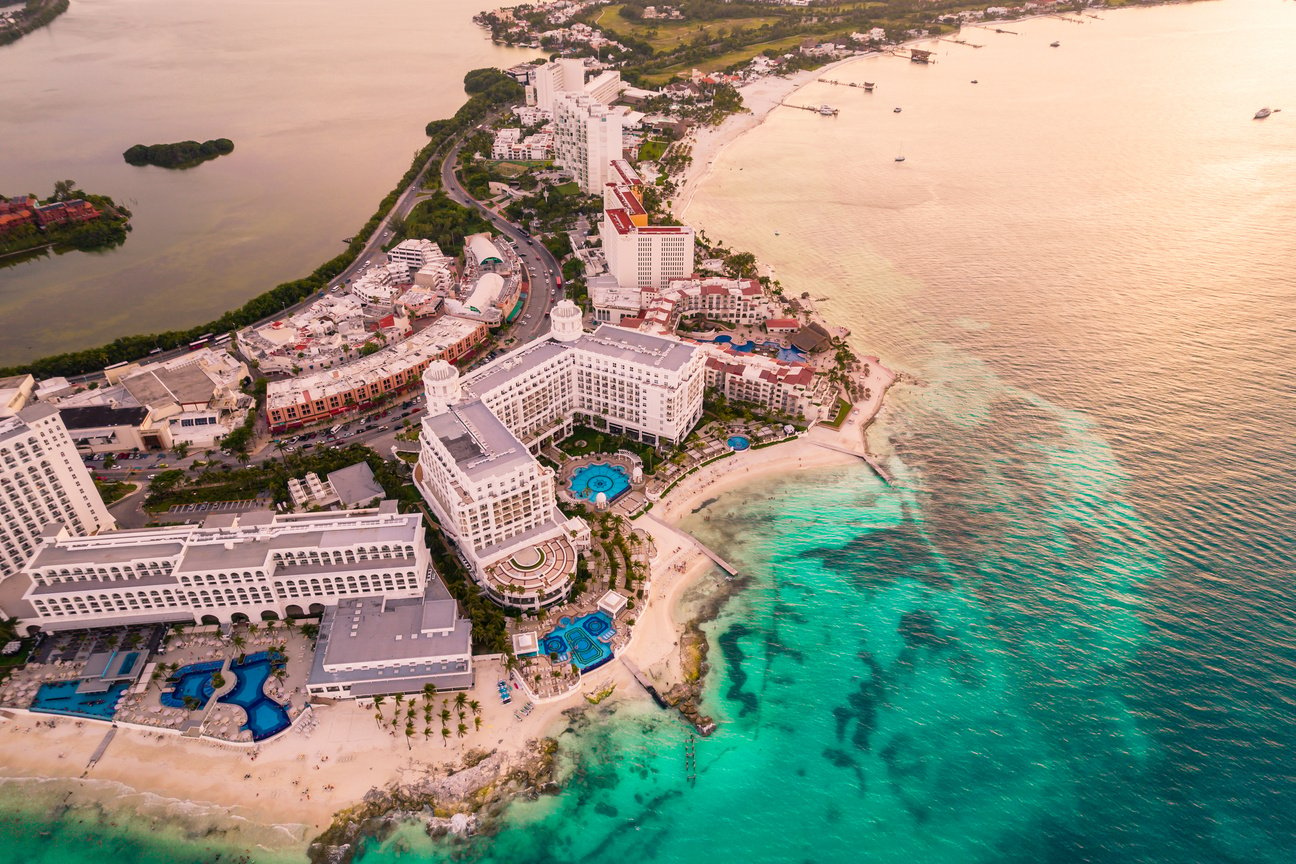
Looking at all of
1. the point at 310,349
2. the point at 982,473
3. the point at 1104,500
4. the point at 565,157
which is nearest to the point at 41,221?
the point at 310,349

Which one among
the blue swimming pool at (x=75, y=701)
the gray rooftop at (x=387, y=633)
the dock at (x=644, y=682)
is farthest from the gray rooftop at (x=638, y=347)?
the blue swimming pool at (x=75, y=701)

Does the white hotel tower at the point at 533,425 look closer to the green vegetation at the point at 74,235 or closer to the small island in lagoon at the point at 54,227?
the green vegetation at the point at 74,235

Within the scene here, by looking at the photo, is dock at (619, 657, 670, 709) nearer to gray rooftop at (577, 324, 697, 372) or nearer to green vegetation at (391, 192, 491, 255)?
gray rooftop at (577, 324, 697, 372)

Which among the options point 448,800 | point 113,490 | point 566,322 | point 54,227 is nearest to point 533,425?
point 566,322

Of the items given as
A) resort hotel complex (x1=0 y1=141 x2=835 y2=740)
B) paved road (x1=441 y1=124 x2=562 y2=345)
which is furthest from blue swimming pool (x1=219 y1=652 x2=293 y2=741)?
paved road (x1=441 y1=124 x2=562 y2=345)

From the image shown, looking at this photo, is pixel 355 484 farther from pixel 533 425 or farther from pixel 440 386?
pixel 533 425

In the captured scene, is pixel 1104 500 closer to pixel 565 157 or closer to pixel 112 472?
pixel 112 472
